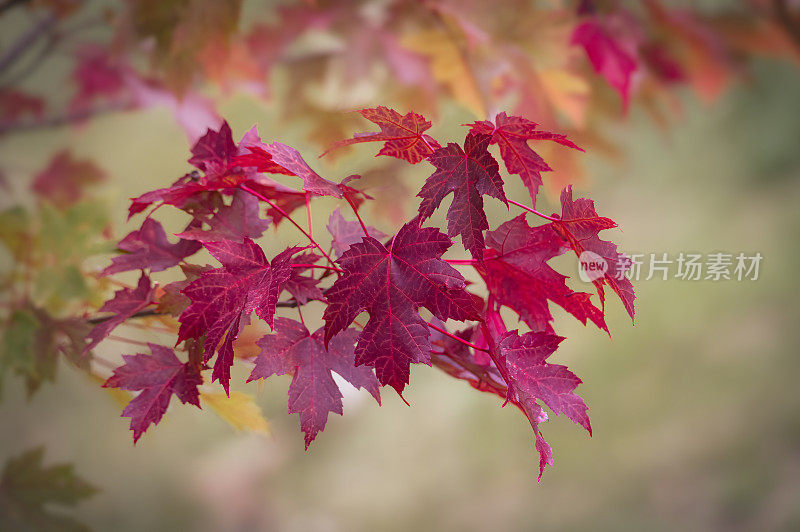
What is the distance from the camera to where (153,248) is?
1.18 feet

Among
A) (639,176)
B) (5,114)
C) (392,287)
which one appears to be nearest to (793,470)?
(639,176)

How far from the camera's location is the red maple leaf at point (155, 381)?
32 cm

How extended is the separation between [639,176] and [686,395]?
50 centimetres

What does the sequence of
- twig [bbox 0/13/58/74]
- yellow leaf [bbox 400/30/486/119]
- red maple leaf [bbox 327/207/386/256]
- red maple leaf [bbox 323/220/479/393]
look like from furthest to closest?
twig [bbox 0/13/58/74] → yellow leaf [bbox 400/30/486/119] → red maple leaf [bbox 327/207/386/256] → red maple leaf [bbox 323/220/479/393]

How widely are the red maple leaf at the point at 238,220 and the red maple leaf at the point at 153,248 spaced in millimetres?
31

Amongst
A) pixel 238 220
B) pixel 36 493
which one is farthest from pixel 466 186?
pixel 36 493

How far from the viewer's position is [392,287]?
0.27 metres

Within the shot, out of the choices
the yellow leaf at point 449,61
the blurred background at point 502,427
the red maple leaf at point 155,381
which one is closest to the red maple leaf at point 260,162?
the red maple leaf at point 155,381

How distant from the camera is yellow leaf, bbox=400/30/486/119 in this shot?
2.17 ft

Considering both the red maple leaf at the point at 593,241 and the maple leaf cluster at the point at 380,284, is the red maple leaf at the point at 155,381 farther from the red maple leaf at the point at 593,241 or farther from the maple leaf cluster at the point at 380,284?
the red maple leaf at the point at 593,241

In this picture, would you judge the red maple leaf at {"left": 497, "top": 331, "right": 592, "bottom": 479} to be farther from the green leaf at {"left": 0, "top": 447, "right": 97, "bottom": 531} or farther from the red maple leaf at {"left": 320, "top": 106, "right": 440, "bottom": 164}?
the green leaf at {"left": 0, "top": 447, "right": 97, "bottom": 531}

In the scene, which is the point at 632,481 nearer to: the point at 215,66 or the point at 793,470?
the point at 793,470

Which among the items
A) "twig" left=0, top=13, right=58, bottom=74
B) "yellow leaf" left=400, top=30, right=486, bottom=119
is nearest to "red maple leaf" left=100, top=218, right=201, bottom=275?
"yellow leaf" left=400, top=30, right=486, bottom=119

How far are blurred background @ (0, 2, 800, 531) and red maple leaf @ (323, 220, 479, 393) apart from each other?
872 millimetres
